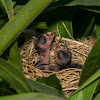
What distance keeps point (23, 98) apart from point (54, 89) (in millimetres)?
166

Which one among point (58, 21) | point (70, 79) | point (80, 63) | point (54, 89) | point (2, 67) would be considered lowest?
point (80, 63)

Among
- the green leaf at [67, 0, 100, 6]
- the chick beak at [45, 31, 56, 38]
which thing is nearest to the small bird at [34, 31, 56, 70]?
the chick beak at [45, 31, 56, 38]

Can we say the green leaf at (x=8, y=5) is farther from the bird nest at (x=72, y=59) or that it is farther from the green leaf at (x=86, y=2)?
the bird nest at (x=72, y=59)

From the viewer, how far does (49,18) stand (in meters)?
0.92

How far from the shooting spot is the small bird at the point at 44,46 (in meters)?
1.12

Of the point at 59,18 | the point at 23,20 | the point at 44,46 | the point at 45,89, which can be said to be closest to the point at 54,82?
the point at 45,89

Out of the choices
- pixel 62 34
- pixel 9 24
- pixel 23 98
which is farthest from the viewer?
pixel 62 34

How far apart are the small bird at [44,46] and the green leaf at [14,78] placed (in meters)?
0.71

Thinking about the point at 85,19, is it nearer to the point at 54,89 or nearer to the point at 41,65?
the point at 41,65

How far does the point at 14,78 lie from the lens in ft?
1.16

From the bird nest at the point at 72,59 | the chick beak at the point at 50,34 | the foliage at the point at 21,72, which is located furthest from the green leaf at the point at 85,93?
the chick beak at the point at 50,34

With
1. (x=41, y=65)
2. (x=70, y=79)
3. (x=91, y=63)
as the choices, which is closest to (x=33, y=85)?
(x=91, y=63)

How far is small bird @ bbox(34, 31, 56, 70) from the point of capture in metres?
1.12

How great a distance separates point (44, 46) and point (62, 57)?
138mm
